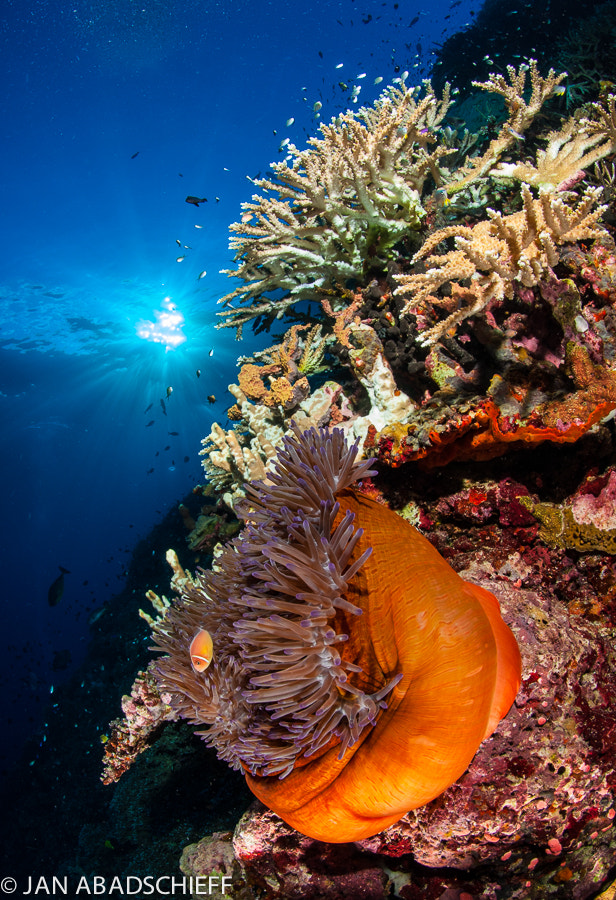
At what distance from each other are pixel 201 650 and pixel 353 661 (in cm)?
83

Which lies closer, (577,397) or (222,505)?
(577,397)

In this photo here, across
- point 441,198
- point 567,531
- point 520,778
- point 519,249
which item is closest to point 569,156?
Result: point 441,198

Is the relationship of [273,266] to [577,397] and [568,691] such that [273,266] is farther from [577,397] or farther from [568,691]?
[568,691]

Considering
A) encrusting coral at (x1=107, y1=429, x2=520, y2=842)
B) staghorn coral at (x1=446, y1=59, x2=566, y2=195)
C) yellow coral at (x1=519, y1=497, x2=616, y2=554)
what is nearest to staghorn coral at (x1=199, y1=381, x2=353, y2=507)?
yellow coral at (x1=519, y1=497, x2=616, y2=554)

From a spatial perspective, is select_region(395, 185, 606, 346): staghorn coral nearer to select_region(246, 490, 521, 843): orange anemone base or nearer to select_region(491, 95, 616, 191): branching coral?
select_region(491, 95, 616, 191): branching coral

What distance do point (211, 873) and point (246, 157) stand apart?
138 feet

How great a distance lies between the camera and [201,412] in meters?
74.9

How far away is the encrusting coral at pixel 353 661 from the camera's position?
1.49 m

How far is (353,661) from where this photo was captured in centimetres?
169

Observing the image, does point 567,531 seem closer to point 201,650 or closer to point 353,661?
point 353,661

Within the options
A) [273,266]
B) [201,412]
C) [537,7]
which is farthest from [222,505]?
[201,412]

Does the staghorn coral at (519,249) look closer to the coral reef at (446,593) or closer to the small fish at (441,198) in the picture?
the coral reef at (446,593)

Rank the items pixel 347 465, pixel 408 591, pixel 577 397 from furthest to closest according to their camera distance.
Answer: pixel 577 397 → pixel 347 465 → pixel 408 591

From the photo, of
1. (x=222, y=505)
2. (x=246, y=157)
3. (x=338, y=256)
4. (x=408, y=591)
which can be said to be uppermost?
(x=246, y=157)
